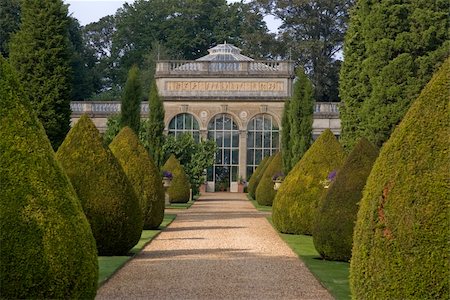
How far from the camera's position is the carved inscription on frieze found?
44938mm

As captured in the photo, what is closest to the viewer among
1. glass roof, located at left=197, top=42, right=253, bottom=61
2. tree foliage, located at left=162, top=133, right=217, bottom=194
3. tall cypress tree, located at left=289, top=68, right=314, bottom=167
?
tall cypress tree, located at left=289, top=68, right=314, bottom=167

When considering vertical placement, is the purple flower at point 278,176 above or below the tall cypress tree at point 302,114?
below

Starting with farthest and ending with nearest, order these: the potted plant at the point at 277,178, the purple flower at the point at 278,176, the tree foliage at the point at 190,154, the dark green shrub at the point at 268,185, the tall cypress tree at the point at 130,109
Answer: the tree foliage at the point at 190,154 < the dark green shrub at the point at 268,185 < the purple flower at the point at 278,176 < the potted plant at the point at 277,178 < the tall cypress tree at the point at 130,109

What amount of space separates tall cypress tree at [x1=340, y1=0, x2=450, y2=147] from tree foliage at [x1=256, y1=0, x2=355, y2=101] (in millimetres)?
29978

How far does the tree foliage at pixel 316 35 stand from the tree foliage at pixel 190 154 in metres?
17.3

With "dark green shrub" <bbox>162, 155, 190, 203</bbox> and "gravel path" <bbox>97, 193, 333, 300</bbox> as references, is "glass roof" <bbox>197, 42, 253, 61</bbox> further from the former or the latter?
"gravel path" <bbox>97, 193, 333, 300</bbox>

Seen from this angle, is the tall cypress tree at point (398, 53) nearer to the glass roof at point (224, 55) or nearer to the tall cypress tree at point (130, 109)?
the tall cypress tree at point (130, 109)

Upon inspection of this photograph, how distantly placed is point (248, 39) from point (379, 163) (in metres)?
49.3

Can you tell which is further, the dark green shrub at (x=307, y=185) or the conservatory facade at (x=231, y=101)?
Result: the conservatory facade at (x=231, y=101)

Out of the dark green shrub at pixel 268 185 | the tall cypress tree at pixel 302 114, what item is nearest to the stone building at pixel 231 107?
the dark green shrub at pixel 268 185

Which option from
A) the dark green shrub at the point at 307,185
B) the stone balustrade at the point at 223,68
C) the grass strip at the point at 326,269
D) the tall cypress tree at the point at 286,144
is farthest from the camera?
the stone balustrade at the point at 223,68

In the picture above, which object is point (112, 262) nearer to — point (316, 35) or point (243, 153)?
point (243, 153)

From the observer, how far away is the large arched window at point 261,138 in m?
45.5

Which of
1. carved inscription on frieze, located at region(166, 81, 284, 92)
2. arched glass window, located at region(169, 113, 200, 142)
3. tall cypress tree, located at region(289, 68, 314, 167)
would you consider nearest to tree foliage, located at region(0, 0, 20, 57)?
carved inscription on frieze, located at region(166, 81, 284, 92)
